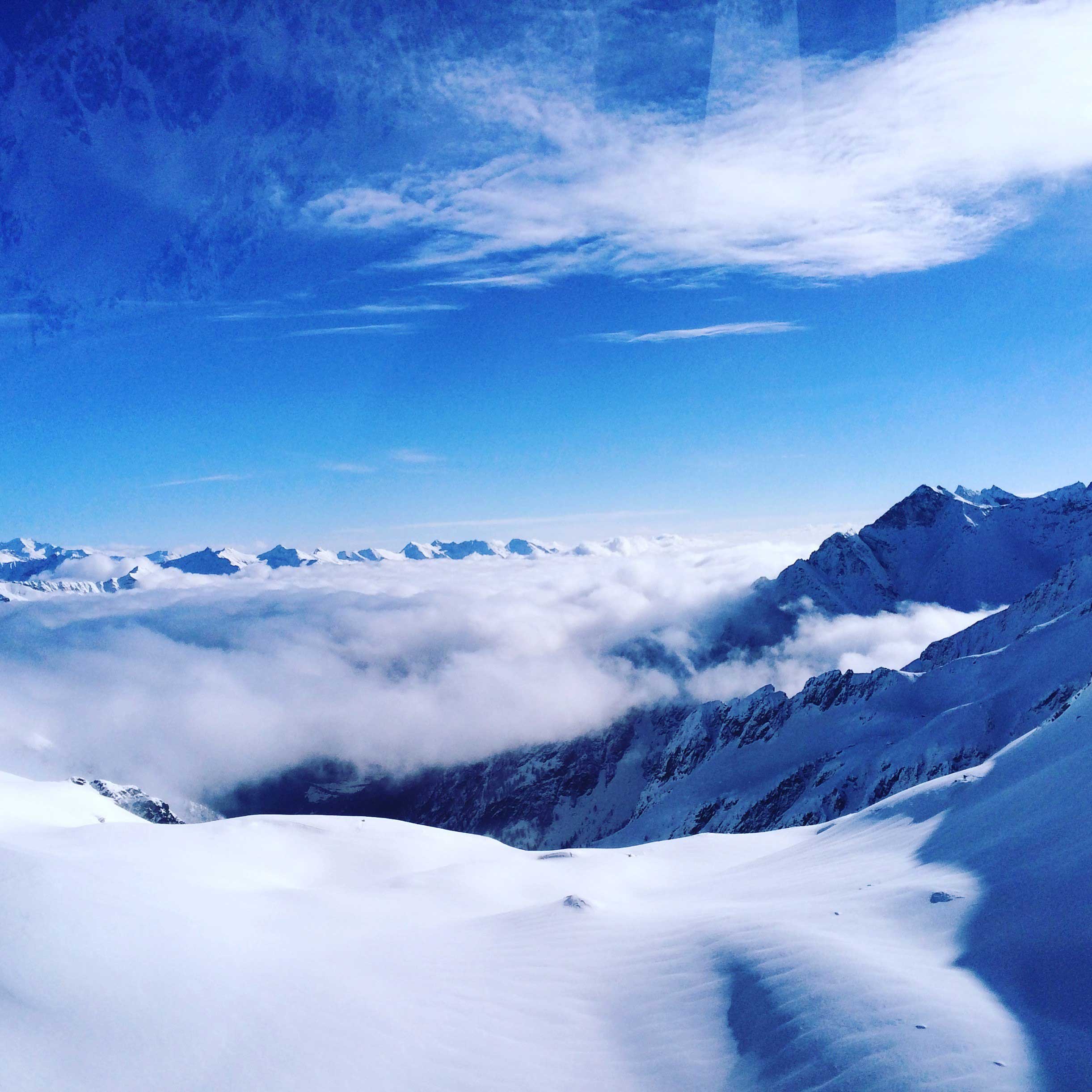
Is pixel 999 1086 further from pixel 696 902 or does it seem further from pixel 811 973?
pixel 696 902

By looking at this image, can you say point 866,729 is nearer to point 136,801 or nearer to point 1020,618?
point 1020,618

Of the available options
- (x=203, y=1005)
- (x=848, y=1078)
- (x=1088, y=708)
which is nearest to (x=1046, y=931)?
(x=848, y=1078)

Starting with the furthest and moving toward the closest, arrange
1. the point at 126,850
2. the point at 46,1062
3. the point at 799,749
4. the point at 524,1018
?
the point at 799,749 < the point at 126,850 < the point at 524,1018 < the point at 46,1062

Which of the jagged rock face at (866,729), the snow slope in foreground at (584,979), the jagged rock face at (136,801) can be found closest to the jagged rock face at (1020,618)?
the jagged rock face at (866,729)

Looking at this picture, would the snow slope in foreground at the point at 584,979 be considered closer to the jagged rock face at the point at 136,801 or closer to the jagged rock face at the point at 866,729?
the jagged rock face at the point at 866,729

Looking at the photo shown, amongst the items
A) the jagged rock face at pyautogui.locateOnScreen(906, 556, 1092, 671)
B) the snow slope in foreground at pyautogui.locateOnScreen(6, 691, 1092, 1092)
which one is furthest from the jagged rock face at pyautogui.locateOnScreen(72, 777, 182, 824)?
the jagged rock face at pyautogui.locateOnScreen(906, 556, 1092, 671)

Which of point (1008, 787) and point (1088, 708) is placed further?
point (1088, 708)

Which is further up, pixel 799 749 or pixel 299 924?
pixel 299 924

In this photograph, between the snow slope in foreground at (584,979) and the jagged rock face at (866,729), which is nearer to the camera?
the snow slope in foreground at (584,979)

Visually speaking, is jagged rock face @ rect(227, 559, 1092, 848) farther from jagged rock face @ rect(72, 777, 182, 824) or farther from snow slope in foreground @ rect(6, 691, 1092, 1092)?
jagged rock face @ rect(72, 777, 182, 824)
